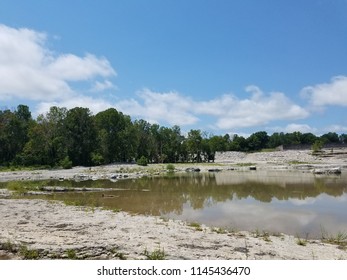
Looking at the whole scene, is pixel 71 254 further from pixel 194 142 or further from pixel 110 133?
pixel 194 142

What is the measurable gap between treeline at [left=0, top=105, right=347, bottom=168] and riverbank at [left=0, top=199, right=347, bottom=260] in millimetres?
68952

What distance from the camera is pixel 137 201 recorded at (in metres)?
28.8

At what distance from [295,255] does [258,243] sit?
5.83 ft

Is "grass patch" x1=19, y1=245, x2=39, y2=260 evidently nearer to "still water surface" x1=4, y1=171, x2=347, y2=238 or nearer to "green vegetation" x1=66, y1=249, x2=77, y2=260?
"green vegetation" x1=66, y1=249, x2=77, y2=260

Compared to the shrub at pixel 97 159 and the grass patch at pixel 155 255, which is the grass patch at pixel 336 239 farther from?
the shrub at pixel 97 159

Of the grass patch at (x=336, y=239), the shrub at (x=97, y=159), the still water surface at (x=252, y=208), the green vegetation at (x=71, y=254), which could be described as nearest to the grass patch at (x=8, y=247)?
the green vegetation at (x=71, y=254)

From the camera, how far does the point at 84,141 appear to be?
96.1m

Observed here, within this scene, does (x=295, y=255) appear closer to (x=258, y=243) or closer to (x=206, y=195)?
(x=258, y=243)

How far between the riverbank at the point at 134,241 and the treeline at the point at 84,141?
69.0 meters

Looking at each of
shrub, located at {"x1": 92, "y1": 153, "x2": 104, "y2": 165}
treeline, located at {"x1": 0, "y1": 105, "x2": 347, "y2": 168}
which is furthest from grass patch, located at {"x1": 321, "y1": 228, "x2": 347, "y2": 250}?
shrub, located at {"x1": 92, "y1": 153, "x2": 104, "y2": 165}

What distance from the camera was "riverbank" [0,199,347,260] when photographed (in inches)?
458

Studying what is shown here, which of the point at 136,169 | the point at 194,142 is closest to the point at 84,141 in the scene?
the point at 136,169

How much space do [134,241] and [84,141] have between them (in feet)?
282
